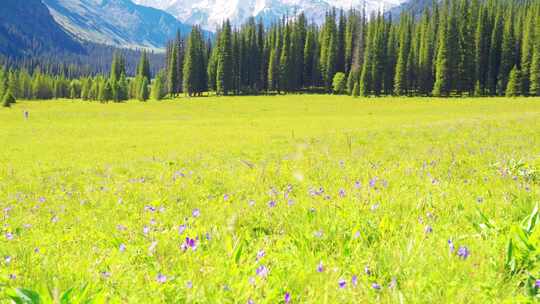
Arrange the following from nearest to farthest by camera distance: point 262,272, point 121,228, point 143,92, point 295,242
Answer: point 262,272 → point 295,242 → point 121,228 → point 143,92

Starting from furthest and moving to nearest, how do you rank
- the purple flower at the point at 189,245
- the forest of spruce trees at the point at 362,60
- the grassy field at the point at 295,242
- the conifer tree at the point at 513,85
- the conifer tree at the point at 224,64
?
the conifer tree at the point at 224,64
the forest of spruce trees at the point at 362,60
the conifer tree at the point at 513,85
the purple flower at the point at 189,245
the grassy field at the point at 295,242

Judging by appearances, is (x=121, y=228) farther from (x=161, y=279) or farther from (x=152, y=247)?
(x=161, y=279)

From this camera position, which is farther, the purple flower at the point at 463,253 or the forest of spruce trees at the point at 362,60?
the forest of spruce trees at the point at 362,60

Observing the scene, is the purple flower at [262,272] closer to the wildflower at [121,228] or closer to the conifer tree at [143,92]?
the wildflower at [121,228]

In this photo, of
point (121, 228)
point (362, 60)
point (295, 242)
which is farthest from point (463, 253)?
point (362, 60)

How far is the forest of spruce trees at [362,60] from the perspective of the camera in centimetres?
8462

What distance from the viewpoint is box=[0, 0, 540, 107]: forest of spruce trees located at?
278ft

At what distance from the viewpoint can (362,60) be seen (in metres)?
103

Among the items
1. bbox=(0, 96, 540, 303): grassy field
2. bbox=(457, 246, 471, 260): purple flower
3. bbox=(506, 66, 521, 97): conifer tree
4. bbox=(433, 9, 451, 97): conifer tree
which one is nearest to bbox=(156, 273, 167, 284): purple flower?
bbox=(0, 96, 540, 303): grassy field

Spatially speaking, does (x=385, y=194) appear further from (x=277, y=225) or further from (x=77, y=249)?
(x=77, y=249)

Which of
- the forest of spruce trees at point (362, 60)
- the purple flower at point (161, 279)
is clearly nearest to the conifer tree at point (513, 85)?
the forest of spruce trees at point (362, 60)

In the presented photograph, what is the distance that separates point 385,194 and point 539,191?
6.03 feet

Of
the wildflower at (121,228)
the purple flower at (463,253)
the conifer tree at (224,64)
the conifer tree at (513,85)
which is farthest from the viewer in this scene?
the conifer tree at (224,64)

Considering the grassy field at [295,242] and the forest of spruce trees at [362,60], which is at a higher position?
the forest of spruce trees at [362,60]
